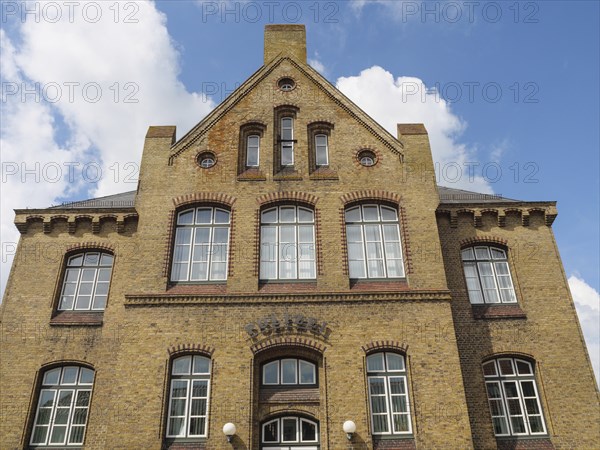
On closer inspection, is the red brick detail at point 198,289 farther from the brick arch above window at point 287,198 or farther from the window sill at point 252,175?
the window sill at point 252,175

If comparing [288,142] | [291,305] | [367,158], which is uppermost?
[288,142]

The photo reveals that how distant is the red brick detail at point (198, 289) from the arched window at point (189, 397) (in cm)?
180

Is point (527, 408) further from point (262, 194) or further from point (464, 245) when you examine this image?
point (262, 194)

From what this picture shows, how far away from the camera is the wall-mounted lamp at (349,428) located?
12188 mm

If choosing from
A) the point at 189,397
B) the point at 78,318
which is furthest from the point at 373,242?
the point at 78,318

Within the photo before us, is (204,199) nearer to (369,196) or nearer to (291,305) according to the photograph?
(291,305)

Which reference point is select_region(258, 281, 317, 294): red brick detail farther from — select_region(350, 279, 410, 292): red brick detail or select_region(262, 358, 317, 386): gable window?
select_region(262, 358, 317, 386): gable window

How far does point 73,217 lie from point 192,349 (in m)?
6.54

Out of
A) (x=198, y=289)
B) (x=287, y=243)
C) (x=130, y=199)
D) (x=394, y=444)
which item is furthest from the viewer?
(x=130, y=199)

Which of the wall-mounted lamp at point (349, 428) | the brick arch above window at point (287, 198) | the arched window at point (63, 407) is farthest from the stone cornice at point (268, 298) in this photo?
the wall-mounted lamp at point (349, 428)

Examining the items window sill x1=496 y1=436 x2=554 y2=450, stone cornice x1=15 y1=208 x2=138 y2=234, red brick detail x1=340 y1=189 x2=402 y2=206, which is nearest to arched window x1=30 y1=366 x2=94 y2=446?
stone cornice x1=15 y1=208 x2=138 y2=234

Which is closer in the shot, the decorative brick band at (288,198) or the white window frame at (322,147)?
the decorative brick band at (288,198)

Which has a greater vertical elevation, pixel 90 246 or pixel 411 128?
pixel 411 128

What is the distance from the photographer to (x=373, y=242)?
15398 mm
